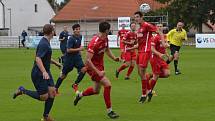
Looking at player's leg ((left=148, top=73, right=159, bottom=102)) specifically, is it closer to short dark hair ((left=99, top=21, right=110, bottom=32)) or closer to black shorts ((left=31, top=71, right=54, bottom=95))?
short dark hair ((left=99, top=21, right=110, bottom=32))

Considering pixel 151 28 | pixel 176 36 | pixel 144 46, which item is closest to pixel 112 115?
pixel 144 46

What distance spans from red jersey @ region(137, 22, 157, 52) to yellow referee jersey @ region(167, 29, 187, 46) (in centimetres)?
920

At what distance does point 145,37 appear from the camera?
15.6m

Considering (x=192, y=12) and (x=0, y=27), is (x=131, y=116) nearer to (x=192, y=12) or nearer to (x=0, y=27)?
(x=192, y=12)

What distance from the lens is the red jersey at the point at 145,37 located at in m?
15.5

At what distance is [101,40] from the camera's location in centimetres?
1301

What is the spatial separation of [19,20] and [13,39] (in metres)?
32.1

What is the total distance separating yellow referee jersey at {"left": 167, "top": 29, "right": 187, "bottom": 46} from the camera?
24.7 meters

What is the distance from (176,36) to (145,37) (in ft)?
31.4

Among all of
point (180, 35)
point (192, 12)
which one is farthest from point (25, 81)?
point (192, 12)

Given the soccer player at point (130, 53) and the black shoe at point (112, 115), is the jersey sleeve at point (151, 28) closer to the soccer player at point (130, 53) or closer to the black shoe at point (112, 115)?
the black shoe at point (112, 115)

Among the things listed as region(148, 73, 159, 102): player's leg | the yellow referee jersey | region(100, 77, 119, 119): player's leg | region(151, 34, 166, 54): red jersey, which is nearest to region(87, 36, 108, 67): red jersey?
region(100, 77, 119, 119): player's leg

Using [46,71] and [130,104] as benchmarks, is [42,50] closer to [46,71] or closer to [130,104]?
[46,71]

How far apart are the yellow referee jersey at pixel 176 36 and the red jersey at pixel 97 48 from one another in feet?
38.8
